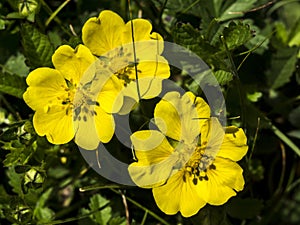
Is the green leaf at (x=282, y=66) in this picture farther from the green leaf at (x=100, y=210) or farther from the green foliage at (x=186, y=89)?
the green leaf at (x=100, y=210)

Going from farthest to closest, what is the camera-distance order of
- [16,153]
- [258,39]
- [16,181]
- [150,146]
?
[258,39]
[16,181]
[16,153]
[150,146]

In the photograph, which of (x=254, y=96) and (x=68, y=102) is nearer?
(x=68, y=102)

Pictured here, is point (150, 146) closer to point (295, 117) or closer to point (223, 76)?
point (223, 76)

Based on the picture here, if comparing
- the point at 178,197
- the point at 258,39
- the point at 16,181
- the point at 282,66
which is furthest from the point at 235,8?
the point at 16,181

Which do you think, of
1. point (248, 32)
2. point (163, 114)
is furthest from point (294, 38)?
point (163, 114)

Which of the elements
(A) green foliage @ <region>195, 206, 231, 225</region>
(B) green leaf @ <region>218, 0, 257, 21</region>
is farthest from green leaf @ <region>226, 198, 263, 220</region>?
(B) green leaf @ <region>218, 0, 257, 21</region>

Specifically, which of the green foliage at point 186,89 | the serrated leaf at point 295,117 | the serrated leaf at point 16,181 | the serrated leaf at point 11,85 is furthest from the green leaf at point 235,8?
the serrated leaf at point 16,181

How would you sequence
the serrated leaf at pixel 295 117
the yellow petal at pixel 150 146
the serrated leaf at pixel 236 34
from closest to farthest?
the yellow petal at pixel 150 146, the serrated leaf at pixel 236 34, the serrated leaf at pixel 295 117
